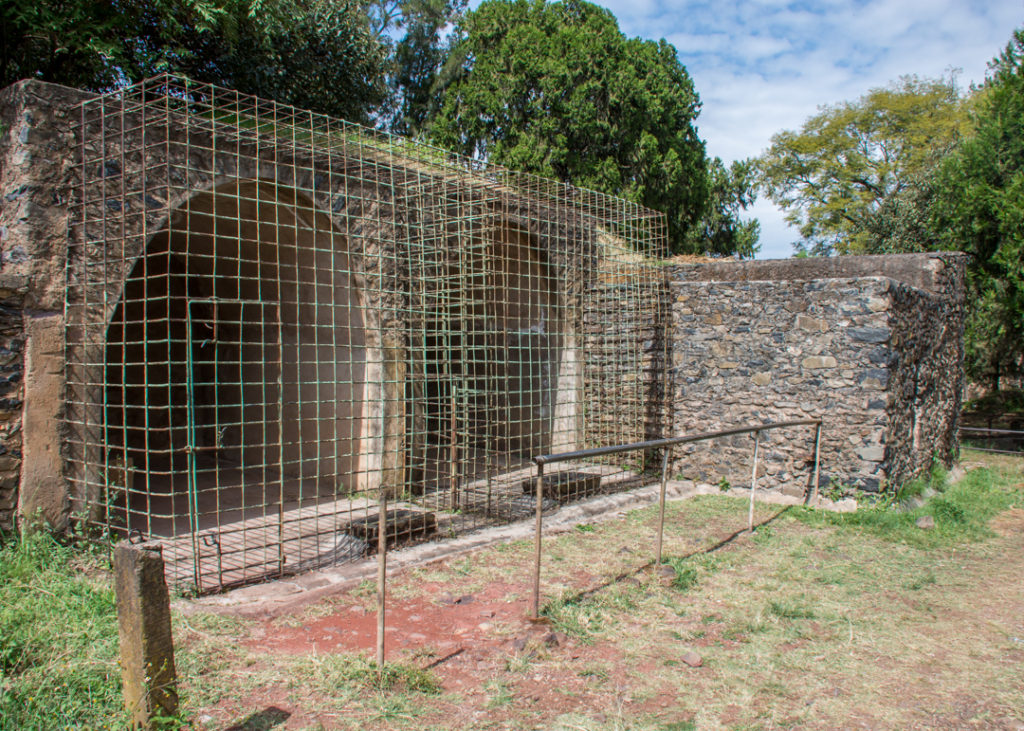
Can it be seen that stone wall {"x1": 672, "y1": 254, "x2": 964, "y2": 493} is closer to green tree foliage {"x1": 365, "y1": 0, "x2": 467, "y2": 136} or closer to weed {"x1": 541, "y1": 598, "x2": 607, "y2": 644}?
weed {"x1": 541, "y1": 598, "x2": 607, "y2": 644}

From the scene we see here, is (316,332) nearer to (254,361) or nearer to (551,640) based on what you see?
(254,361)

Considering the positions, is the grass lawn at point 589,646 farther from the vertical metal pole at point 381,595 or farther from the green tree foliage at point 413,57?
the green tree foliage at point 413,57

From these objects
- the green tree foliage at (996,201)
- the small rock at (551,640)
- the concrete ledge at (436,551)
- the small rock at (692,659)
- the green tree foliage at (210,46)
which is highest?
the green tree foliage at (210,46)

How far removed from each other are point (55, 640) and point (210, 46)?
40.2ft

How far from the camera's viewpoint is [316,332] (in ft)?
18.3

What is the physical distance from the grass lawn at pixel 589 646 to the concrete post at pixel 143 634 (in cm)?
24

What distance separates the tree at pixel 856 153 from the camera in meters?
24.8

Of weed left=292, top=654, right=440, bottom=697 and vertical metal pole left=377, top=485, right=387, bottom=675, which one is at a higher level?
vertical metal pole left=377, top=485, right=387, bottom=675

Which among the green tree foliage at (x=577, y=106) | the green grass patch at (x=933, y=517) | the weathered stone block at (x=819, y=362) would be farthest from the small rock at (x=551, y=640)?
the green tree foliage at (x=577, y=106)

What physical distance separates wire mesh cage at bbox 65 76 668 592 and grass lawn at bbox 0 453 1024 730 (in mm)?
803

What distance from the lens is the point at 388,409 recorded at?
689 centimetres

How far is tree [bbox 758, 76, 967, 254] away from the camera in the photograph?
976 inches

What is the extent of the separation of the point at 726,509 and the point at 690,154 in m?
13.6

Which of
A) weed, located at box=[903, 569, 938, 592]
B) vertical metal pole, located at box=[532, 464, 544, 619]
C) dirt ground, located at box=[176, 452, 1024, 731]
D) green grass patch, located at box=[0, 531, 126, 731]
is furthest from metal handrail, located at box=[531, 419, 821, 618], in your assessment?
green grass patch, located at box=[0, 531, 126, 731]
